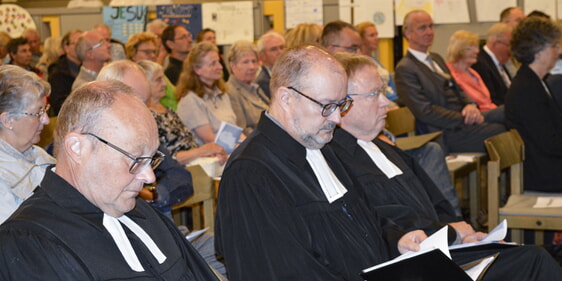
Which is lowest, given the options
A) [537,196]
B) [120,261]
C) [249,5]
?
[537,196]

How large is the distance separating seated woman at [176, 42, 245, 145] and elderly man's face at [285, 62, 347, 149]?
118 inches

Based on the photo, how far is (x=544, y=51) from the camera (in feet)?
19.1

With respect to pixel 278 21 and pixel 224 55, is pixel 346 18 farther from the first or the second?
pixel 224 55

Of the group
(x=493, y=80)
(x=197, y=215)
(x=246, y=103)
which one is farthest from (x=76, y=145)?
(x=493, y=80)

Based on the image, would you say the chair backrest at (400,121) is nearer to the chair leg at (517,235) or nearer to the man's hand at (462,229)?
the chair leg at (517,235)

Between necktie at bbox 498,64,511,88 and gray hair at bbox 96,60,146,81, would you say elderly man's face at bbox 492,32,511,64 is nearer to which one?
necktie at bbox 498,64,511,88

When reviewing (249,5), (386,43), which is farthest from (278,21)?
(386,43)

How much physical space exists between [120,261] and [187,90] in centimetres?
412

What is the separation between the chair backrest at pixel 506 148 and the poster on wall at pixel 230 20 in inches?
Answer: 223

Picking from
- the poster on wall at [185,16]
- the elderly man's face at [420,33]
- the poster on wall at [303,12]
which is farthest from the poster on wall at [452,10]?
the poster on wall at [185,16]

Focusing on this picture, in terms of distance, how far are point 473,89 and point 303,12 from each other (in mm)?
3004

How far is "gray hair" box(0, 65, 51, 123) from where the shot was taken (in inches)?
131

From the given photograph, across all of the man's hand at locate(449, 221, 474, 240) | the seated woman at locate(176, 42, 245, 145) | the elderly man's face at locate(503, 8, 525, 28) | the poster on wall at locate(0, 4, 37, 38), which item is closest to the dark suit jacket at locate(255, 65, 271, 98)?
the seated woman at locate(176, 42, 245, 145)

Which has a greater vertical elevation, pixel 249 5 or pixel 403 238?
pixel 249 5
